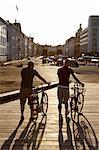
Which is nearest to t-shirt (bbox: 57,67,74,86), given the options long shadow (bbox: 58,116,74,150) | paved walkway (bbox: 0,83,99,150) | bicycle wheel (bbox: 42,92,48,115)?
bicycle wheel (bbox: 42,92,48,115)

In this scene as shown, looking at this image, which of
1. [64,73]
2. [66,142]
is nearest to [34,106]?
[64,73]

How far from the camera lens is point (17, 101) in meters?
17.1

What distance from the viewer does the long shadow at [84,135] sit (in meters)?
8.92

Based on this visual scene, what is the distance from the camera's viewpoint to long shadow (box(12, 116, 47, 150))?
8.77m

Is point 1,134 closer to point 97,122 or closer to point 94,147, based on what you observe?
point 94,147

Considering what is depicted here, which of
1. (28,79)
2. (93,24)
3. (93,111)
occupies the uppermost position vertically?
(93,24)

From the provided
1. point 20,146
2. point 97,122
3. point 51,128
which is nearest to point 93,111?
point 97,122

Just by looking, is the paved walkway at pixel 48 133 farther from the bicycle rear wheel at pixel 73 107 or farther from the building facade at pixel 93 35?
the building facade at pixel 93 35

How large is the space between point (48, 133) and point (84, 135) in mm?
940

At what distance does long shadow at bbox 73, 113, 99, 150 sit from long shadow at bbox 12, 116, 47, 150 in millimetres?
911

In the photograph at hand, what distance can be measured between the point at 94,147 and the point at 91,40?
160868mm

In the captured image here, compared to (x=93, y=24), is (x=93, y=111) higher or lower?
lower

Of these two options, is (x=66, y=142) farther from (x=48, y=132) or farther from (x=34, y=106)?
(x=34, y=106)

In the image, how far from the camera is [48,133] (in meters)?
10.2
